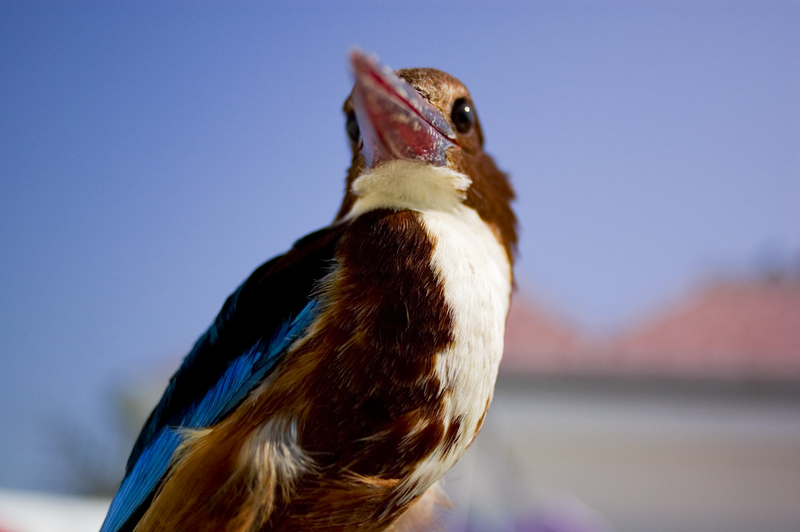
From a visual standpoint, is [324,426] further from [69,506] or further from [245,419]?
[69,506]

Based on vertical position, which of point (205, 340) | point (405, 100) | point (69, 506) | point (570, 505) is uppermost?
point (405, 100)

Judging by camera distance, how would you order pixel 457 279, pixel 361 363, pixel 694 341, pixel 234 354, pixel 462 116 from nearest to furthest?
pixel 361 363 → pixel 457 279 → pixel 234 354 → pixel 462 116 → pixel 694 341

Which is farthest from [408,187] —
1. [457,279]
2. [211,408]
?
[211,408]

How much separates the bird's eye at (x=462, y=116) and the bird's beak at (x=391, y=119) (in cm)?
11

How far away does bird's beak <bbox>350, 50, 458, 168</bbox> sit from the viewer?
4.20ft

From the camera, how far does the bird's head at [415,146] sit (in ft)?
4.31

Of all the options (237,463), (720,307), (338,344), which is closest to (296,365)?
(338,344)

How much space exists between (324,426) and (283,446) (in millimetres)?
89

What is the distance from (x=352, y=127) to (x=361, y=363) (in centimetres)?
67

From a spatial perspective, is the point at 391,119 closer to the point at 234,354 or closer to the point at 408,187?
the point at 408,187

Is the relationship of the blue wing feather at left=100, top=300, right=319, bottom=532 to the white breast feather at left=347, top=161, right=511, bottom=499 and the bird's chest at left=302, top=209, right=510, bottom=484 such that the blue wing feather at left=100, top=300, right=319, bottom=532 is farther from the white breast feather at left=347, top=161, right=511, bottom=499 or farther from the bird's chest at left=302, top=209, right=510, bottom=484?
the white breast feather at left=347, top=161, right=511, bottom=499

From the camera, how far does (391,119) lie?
1.33m

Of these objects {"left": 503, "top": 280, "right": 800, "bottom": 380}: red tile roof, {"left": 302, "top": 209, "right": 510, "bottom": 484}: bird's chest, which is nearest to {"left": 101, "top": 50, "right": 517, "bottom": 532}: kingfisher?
{"left": 302, "top": 209, "right": 510, "bottom": 484}: bird's chest

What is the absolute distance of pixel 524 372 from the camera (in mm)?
5863
